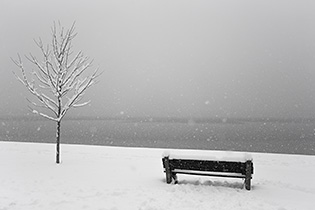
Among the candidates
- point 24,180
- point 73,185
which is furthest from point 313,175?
point 24,180

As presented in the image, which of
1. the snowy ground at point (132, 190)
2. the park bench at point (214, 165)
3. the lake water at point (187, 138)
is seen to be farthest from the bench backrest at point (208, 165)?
the lake water at point (187, 138)

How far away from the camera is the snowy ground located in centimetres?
578

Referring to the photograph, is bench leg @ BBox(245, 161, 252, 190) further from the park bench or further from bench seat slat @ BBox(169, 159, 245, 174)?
bench seat slat @ BBox(169, 159, 245, 174)

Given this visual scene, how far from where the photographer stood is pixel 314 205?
19.6ft

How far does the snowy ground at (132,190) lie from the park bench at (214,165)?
13.5 inches

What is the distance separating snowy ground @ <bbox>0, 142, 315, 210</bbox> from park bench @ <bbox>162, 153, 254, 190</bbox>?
0.34 metres

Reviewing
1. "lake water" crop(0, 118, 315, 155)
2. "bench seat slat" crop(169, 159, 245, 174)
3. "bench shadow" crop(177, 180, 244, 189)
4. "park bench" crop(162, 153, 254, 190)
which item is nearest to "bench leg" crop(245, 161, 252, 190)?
"park bench" crop(162, 153, 254, 190)

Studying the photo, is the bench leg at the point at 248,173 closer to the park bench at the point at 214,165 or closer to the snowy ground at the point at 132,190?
the park bench at the point at 214,165

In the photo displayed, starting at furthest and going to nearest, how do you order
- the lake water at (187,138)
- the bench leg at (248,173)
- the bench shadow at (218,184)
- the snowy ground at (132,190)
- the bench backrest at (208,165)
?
the lake water at (187,138), the bench shadow at (218,184), the bench backrest at (208,165), the bench leg at (248,173), the snowy ground at (132,190)

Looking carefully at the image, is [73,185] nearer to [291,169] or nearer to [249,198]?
[249,198]

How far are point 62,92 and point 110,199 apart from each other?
20.3 feet

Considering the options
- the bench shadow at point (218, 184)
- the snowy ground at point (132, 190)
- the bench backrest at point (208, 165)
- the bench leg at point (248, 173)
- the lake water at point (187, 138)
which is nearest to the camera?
the snowy ground at point (132, 190)

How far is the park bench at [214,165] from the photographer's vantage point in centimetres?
693

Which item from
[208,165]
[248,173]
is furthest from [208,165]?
[248,173]
